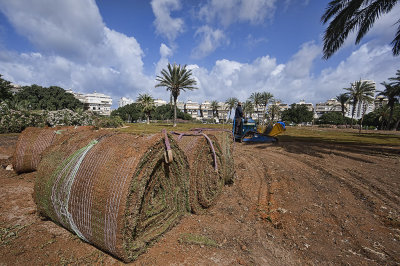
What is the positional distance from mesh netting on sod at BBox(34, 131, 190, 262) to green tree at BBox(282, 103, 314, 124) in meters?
92.7

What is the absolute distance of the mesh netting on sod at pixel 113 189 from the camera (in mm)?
2545

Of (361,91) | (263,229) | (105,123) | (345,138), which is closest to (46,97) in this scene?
(105,123)

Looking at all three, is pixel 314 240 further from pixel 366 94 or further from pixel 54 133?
pixel 366 94

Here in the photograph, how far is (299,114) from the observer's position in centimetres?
8225

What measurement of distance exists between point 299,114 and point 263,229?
9219 centimetres

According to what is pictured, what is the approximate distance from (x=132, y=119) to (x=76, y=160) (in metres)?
98.7

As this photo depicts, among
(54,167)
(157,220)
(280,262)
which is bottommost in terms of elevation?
(280,262)

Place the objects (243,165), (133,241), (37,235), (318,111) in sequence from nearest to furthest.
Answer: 1. (133,241)
2. (37,235)
3. (243,165)
4. (318,111)

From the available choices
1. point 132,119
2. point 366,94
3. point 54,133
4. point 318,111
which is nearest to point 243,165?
point 54,133

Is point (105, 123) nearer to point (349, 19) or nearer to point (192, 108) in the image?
point (349, 19)

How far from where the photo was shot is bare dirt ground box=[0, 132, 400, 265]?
276 cm

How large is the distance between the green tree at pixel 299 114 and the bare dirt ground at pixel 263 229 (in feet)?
285

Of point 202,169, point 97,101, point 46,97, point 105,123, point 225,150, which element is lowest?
point 105,123

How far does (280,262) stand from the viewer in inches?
110
